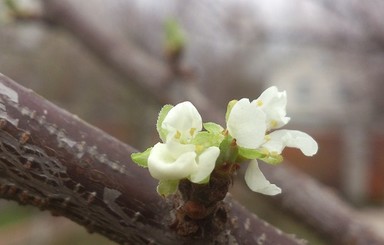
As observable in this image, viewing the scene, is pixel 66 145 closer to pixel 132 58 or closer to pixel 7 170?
pixel 7 170

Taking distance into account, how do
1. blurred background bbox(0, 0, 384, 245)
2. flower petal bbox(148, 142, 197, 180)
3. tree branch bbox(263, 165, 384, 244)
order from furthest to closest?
blurred background bbox(0, 0, 384, 245), tree branch bbox(263, 165, 384, 244), flower petal bbox(148, 142, 197, 180)

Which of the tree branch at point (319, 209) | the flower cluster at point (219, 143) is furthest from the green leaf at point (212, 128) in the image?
the tree branch at point (319, 209)

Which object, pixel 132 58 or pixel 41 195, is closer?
pixel 41 195

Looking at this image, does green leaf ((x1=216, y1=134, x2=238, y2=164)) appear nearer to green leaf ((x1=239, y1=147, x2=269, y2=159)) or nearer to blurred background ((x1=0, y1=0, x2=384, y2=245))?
green leaf ((x1=239, y1=147, x2=269, y2=159))

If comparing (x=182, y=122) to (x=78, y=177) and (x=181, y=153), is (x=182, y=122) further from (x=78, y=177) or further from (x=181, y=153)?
(x=78, y=177)

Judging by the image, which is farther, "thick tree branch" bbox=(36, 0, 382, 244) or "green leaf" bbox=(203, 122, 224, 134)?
"thick tree branch" bbox=(36, 0, 382, 244)

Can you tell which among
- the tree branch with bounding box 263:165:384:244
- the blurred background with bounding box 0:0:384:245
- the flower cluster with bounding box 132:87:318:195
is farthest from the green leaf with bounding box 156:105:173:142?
the blurred background with bounding box 0:0:384:245

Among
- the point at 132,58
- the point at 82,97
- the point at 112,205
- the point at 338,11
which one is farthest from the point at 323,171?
the point at 112,205
